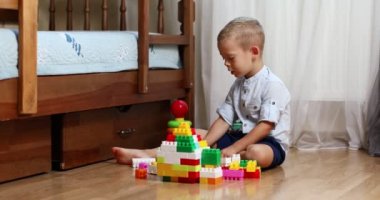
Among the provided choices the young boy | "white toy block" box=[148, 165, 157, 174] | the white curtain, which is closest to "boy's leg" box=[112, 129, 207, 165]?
the young boy

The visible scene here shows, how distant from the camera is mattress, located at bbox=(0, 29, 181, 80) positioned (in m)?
1.52

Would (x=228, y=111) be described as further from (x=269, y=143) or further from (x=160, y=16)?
(x=160, y=16)

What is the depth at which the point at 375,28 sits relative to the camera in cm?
211

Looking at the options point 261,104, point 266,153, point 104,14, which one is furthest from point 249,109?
→ point 104,14

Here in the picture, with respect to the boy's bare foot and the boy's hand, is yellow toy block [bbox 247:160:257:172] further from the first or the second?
the boy's bare foot

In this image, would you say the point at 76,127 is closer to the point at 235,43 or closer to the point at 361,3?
the point at 235,43

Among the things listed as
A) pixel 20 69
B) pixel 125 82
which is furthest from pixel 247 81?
pixel 20 69

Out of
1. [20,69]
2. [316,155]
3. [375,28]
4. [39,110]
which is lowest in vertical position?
[316,155]

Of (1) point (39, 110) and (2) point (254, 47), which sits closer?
(1) point (39, 110)

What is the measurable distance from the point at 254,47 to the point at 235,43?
0.06m

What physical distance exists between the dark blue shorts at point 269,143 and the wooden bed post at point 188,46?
42 centimetres

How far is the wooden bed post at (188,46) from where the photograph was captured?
2.23 metres

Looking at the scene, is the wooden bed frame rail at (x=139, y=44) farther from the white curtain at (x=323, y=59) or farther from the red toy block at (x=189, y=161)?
the red toy block at (x=189, y=161)

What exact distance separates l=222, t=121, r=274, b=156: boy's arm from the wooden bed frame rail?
0.40 m
